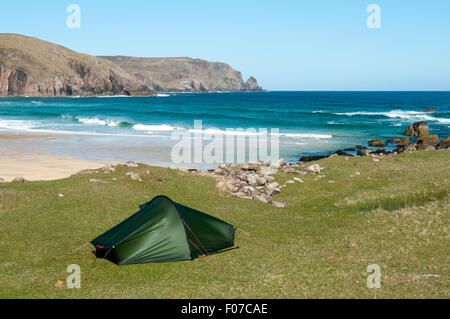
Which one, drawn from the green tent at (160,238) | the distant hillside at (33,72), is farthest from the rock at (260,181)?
the distant hillside at (33,72)

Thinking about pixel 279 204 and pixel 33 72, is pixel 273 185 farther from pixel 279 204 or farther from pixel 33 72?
pixel 33 72

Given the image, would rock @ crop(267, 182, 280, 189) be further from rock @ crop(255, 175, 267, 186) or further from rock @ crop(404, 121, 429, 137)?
rock @ crop(404, 121, 429, 137)

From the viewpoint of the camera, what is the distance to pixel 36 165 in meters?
32.3

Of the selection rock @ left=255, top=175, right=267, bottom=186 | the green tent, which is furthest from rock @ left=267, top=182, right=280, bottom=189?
the green tent

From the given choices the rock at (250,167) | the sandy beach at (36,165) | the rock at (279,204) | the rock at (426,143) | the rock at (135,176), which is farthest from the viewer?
the rock at (426,143)

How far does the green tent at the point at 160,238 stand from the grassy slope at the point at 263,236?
394 millimetres

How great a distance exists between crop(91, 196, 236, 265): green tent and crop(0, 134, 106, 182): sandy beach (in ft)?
52.4

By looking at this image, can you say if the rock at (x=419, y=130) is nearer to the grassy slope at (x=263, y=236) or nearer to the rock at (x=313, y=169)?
the grassy slope at (x=263, y=236)

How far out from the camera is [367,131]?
228 feet

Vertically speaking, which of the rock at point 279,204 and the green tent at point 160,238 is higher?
the green tent at point 160,238

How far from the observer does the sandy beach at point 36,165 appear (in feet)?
92.2

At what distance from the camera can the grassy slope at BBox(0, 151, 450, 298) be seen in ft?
35.7

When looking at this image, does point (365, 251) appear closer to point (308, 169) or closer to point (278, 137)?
point (308, 169)
